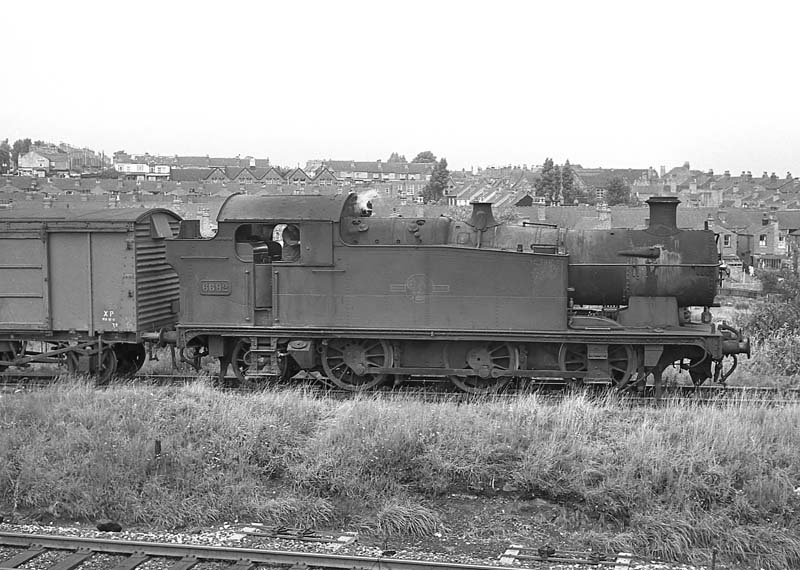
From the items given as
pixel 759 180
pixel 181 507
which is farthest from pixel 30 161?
pixel 181 507

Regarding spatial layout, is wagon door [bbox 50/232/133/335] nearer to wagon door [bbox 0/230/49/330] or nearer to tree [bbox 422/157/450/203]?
wagon door [bbox 0/230/49/330]

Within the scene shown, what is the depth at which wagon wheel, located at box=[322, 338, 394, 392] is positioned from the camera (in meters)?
12.9

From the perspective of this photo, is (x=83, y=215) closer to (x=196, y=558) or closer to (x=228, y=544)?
(x=228, y=544)

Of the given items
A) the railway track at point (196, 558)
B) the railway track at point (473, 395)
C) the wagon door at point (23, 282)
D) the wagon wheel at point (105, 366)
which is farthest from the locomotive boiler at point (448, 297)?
the railway track at point (196, 558)

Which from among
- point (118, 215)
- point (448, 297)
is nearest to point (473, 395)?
point (448, 297)

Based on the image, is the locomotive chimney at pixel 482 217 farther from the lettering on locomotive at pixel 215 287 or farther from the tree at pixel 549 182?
the tree at pixel 549 182

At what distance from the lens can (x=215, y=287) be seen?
42.9 ft

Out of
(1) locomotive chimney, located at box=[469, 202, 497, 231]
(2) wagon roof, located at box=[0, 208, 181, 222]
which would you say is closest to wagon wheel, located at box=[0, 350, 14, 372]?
(2) wagon roof, located at box=[0, 208, 181, 222]

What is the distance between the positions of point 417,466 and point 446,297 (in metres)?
3.56

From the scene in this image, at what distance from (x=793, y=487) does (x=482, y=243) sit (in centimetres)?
561

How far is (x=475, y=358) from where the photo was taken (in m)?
12.9

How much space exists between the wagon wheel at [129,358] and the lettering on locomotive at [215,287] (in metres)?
2.39

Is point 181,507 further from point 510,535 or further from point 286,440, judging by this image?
point 510,535

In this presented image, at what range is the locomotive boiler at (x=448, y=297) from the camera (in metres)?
12.5
